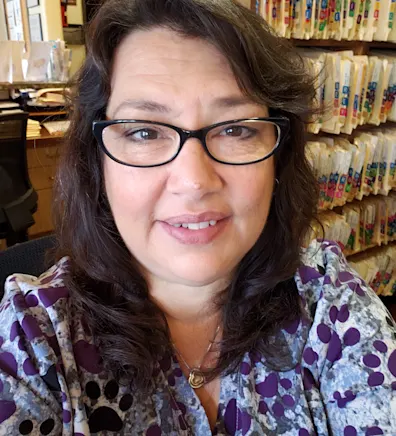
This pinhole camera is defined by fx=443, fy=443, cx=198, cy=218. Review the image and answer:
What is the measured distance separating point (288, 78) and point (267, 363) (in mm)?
548

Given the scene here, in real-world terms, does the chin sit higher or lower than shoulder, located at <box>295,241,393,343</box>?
higher

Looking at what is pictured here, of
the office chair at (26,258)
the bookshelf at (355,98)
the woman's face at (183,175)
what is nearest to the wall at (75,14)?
the bookshelf at (355,98)

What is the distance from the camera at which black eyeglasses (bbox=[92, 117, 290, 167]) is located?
73 cm

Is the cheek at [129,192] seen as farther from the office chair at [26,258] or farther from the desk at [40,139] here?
the desk at [40,139]

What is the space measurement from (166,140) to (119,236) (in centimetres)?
24

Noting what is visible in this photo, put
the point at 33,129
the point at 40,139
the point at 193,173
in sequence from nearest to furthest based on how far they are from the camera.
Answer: the point at 193,173 < the point at 40,139 < the point at 33,129

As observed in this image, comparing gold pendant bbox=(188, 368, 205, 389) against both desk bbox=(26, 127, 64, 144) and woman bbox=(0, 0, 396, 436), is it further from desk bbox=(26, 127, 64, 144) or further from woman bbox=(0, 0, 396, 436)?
desk bbox=(26, 127, 64, 144)

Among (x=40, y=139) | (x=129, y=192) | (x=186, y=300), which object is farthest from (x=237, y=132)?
(x=40, y=139)

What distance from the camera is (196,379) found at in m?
0.86

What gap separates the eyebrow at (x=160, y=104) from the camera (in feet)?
2.37

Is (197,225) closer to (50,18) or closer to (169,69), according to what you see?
(169,69)

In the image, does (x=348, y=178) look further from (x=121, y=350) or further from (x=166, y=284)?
(x=121, y=350)

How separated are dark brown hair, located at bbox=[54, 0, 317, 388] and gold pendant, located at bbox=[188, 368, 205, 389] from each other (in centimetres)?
4

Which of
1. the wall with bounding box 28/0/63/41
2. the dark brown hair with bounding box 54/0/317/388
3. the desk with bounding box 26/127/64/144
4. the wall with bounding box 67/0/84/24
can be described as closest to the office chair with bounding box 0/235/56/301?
the dark brown hair with bounding box 54/0/317/388
